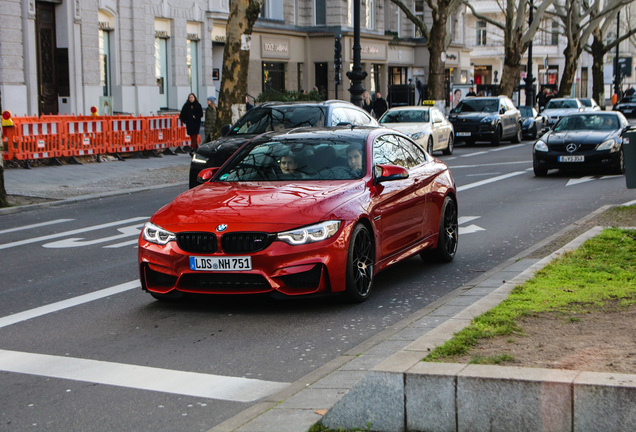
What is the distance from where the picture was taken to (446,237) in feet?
34.5

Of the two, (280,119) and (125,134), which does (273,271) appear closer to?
(280,119)

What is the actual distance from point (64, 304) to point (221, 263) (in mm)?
1682

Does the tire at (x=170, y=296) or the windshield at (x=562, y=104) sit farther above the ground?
the windshield at (x=562, y=104)

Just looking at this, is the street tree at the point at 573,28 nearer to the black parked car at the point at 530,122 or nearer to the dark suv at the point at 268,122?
the black parked car at the point at 530,122

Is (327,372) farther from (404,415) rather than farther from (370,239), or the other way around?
(370,239)

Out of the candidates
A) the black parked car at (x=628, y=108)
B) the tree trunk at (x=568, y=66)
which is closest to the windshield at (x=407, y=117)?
the tree trunk at (x=568, y=66)

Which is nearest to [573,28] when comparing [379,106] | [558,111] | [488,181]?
[558,111]

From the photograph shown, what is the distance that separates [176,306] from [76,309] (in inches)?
32.4

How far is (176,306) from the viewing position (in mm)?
8477

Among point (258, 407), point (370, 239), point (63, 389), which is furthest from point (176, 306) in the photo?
point (258, 407)

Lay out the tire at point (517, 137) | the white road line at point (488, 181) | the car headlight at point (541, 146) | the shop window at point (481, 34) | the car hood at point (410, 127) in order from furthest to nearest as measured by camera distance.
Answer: the shop window at point (481, 34)
the tire at point (517, 137)
the car hood at point (410, 127)
the car headlight at point (541, 146)
the white road line at point (488, 181)

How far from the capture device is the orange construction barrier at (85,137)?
24297 mm

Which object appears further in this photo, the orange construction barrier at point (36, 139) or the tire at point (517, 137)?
the tire at point (517, 137)

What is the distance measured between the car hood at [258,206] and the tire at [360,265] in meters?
0.31
